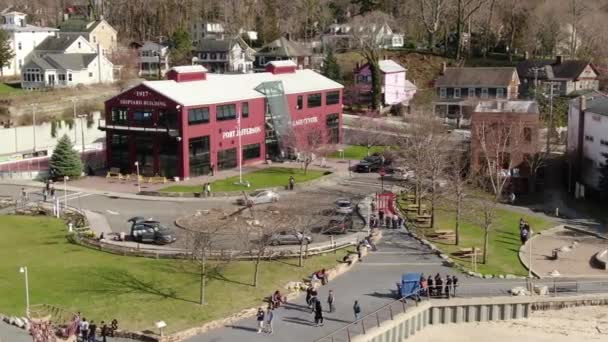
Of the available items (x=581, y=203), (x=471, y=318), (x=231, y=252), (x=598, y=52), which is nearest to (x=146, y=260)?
(x=231, y=252)

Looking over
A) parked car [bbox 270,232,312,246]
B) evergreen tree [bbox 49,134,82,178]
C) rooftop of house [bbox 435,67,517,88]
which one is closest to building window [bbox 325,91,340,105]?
rooftop of house [bbox 435,67,517,88]

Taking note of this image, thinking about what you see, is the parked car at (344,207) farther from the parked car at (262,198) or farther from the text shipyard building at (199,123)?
the text shipyard building at (199,123)

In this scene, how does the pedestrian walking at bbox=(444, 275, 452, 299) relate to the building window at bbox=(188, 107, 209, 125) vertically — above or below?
below

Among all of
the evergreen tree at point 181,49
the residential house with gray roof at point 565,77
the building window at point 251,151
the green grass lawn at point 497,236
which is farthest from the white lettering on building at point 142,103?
the evergreen tree at point 181,49

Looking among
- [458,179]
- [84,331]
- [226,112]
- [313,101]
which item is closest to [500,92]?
[313,101]

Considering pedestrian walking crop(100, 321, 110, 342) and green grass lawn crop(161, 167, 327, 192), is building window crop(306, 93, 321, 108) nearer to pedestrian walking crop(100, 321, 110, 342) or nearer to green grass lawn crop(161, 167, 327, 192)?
green grass lawn crop(161, 167, 327, 192)

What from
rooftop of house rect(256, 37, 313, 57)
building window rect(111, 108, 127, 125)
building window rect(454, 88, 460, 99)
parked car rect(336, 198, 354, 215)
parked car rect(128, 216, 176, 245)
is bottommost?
parked car rect(128, 216, 176, 245)

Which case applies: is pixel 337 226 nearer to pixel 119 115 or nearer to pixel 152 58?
pixel 119 115
